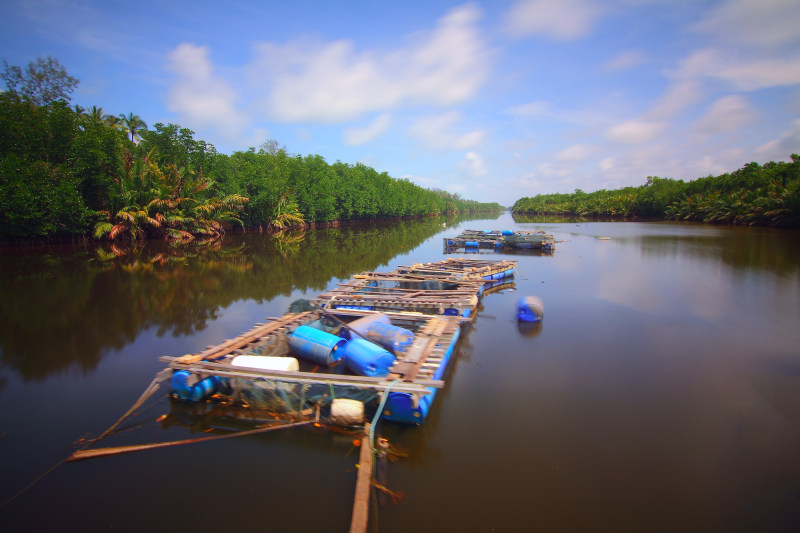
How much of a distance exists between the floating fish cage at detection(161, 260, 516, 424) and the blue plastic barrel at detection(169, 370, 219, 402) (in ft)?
0.04

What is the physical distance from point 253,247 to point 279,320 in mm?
18936

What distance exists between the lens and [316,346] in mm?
6754

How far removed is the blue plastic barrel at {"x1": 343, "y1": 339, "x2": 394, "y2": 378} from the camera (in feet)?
19.4

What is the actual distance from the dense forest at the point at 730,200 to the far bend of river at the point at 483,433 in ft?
112

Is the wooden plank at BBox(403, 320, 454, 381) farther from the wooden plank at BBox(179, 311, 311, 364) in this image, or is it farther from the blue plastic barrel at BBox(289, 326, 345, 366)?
the wooden plank at BBox(179, 311, 311, 364)

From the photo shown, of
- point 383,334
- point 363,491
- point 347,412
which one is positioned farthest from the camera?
point 383,334

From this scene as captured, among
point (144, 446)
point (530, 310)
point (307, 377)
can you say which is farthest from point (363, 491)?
point (530, 310)

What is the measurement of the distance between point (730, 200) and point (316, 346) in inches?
2156

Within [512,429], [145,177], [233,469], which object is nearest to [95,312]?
[233,469]

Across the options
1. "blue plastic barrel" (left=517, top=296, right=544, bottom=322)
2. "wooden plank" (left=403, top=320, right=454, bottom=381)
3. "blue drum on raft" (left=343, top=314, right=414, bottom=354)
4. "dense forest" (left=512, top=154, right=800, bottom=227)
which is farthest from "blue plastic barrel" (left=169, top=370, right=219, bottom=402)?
"dense forest" (left=512, top=154, right=800, bottom=227)

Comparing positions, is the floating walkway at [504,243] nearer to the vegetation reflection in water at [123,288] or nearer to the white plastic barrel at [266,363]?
the vegetation reflection in water at [123,288]

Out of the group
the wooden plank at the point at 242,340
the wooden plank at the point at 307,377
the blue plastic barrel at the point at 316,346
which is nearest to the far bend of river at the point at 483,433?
the wooden plank at the point at 307,377

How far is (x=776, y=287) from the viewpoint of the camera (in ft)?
43.9

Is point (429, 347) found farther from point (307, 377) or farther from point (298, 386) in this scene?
point (298, 386)
